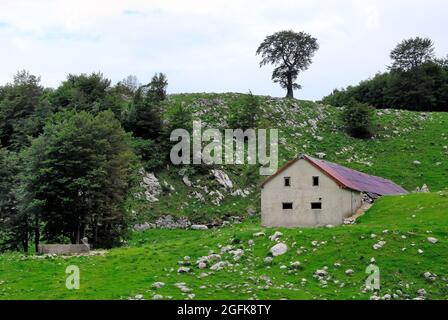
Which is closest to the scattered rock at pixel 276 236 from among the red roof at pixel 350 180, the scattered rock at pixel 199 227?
the red roof at pixel 350 180

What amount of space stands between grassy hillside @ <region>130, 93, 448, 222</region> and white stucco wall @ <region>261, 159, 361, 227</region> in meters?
16.8

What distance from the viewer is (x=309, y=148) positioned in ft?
318

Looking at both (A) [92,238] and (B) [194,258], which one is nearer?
(B) [194,258]

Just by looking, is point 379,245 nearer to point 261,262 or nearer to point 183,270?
point 261,262

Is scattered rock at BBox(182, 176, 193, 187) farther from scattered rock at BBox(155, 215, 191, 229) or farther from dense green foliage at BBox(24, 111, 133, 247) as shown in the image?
dense green foliage at BBox(24, 111, 133, 247)

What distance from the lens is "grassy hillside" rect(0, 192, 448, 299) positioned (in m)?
35.4

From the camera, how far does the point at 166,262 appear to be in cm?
4262

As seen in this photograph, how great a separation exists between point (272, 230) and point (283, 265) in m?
7.78

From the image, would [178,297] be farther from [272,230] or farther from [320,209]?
[320,209]

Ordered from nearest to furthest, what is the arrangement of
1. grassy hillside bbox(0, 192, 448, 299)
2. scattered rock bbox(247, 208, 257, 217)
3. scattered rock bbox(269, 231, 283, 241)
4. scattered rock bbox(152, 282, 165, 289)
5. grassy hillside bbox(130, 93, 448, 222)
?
grassy hillside bbox(0, 192, 448, 299), scattered rock bbox(152, 282, 165, 289), scattered rock bbox(269, 231, 283, 241), scattered rock bbox(247, 208, 257, 217), grassy hillside bbox(130, 93, 448, 222)

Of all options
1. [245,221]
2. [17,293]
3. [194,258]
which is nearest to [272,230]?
[194,258]

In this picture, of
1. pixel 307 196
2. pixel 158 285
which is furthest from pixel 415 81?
pixel 158 285

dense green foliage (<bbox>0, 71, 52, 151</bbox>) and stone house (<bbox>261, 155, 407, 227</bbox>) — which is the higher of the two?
dense green foliage (<bbox>0, 71, 52, 151</bbox>)

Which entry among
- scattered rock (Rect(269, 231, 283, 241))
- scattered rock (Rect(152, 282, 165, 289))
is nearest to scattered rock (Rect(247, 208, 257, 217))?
scattered rock (Rect(269, 231, 283, 241))
